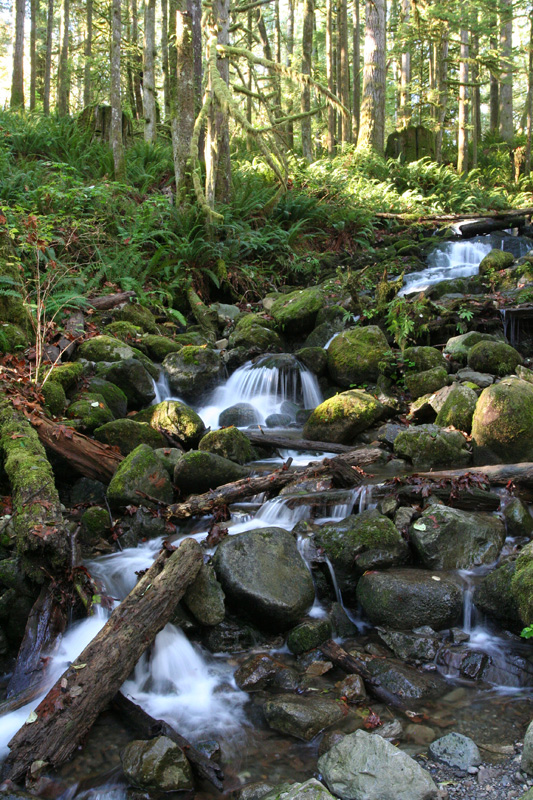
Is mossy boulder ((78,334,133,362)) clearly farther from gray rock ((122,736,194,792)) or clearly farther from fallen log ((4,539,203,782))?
gray rock ((122,736,194,792))

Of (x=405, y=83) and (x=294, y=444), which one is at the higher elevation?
(x=405, y=83)

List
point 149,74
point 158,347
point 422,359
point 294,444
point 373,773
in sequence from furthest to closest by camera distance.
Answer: point 149,74 → point 158,347 → point 422,359 → point 294,444 → point 373,773

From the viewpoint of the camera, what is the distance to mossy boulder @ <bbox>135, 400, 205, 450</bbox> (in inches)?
292

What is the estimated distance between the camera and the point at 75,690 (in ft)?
10.4

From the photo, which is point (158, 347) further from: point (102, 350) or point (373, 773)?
point (373, 773)

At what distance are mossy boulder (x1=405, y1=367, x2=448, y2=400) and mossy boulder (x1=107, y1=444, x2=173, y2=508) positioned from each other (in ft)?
13.6

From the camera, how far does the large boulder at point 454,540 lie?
4.89m

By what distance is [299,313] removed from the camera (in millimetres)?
10773

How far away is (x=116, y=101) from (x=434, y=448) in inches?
488

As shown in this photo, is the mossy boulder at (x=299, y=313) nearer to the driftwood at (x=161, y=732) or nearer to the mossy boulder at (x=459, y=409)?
the mossy boulder at (x=459, y=409)

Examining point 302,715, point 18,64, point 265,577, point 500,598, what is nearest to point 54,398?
point 265,577

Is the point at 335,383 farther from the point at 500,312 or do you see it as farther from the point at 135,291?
the point at 135,291

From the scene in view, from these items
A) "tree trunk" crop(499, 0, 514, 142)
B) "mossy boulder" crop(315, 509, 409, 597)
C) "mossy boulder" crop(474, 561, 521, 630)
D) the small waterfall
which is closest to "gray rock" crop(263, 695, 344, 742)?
"mossy boulder" crop(315, 509, 409, 597)

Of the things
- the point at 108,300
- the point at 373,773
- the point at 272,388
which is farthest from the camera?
the point at 108,300
